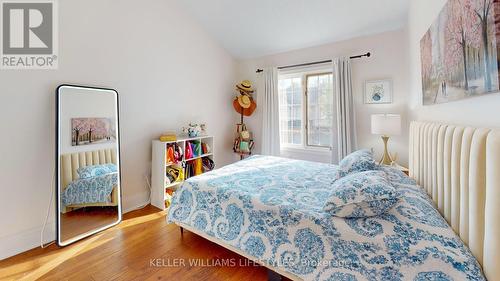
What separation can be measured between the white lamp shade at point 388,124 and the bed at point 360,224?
1.40 ft

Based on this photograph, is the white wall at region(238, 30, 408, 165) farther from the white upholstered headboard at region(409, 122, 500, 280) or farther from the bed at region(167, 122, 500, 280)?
the white upholstered headboard at region(409, 122, 500, 280)

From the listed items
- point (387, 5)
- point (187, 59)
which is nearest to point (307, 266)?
point (387, 5)

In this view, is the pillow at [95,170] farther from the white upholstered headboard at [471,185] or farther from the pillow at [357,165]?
the white upholstered headboard at [471,185]

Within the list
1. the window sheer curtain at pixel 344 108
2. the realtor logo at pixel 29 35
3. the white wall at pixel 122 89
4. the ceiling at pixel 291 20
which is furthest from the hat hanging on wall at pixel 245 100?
the realtor logo at pixel 29 35

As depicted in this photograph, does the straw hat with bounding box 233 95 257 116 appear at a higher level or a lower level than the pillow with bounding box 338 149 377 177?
higher

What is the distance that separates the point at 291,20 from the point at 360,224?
2826 millimetres

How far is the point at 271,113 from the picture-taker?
3859 millimetres

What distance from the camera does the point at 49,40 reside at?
81.4 inches

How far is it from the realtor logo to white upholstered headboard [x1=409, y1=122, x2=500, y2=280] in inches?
124

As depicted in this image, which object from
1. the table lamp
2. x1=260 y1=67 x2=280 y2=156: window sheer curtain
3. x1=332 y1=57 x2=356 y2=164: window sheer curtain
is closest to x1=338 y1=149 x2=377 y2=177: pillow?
the table lamp

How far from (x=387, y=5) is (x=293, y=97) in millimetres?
1743

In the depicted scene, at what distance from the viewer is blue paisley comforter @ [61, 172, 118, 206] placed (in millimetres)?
2135

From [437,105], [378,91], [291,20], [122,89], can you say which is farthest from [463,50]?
[122,89]

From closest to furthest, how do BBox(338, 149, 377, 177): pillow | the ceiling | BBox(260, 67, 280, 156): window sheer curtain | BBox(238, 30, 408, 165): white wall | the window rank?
1. BBox(338, 149, 377, 177): pillow
2. the ceiling
3. BBox(238, 30, 408, 165): white wall
4. the window
5. BBox(260, 67, 280, 156): window sheer curtain
